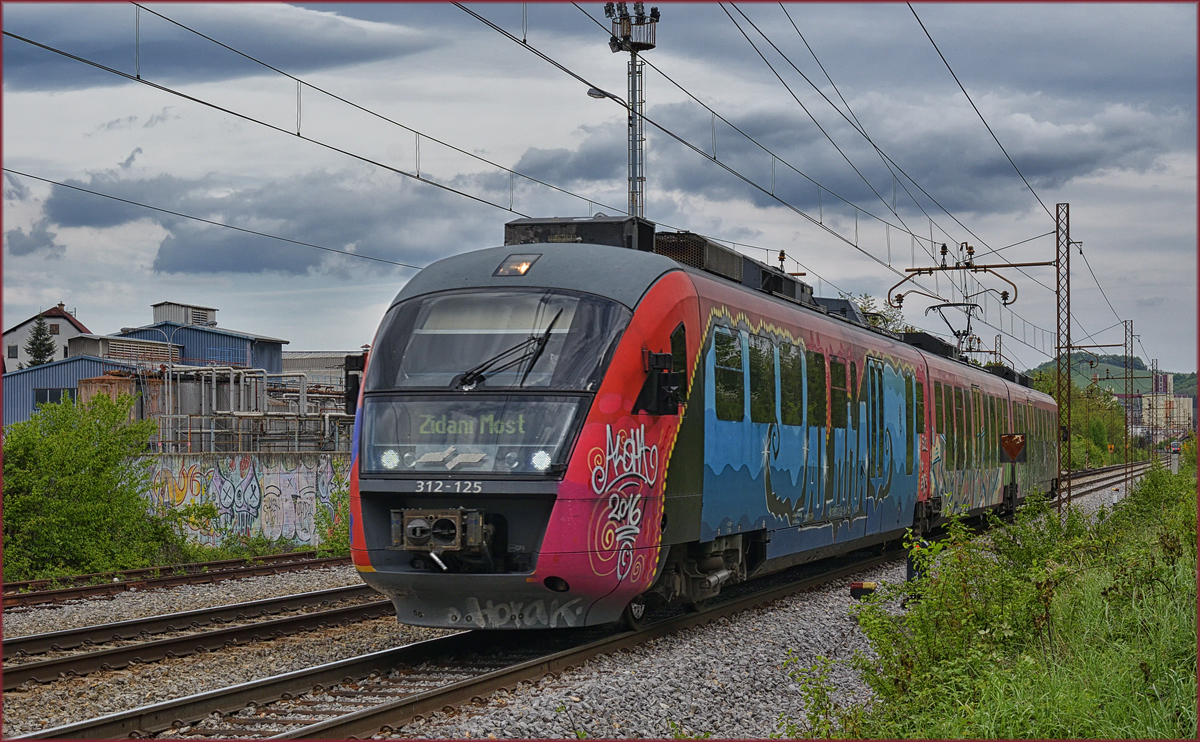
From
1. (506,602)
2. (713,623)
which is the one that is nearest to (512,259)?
(506,602)

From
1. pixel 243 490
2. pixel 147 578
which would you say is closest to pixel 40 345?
pixel 243 490

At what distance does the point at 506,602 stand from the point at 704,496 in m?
2.40

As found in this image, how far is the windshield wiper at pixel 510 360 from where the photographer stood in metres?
9.57

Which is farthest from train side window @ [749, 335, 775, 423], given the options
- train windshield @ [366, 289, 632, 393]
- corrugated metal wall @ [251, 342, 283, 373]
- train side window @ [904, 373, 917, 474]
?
corrugated metal wall @ [251, 342, 283, 373]

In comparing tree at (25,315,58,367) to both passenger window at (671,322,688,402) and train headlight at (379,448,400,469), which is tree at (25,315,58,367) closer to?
train headlight at (379,448,400,469)

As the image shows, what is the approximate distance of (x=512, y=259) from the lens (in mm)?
10648

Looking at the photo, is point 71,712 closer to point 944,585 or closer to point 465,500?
point 465,500

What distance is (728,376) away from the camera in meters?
11.6

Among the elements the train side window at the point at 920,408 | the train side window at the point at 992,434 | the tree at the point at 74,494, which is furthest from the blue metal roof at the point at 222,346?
the train side window at the point at 920,408

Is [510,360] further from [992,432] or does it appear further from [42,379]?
[42,379]

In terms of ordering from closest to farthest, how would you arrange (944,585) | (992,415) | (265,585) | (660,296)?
(944,585)
(660,296)
(265,585)
(992,415)

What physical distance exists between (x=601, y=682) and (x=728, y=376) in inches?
155

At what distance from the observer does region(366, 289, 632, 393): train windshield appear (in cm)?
959

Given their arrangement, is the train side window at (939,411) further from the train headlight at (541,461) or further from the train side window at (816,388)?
the train headlight at (541,461)
